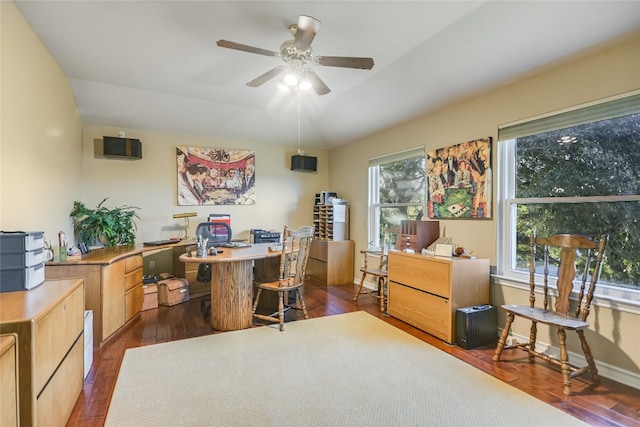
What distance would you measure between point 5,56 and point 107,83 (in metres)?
1.76

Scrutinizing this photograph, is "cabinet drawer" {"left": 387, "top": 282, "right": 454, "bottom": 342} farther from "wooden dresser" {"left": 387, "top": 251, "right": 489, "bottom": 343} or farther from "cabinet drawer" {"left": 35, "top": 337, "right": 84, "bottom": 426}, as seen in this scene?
"cabinet drawer" {"left": 35, "top": 337, "right": 84, "bottom": 426}

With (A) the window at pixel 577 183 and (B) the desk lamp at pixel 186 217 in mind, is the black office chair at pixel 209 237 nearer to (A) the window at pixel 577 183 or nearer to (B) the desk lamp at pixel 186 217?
(B) the desk lamp at pixel 186 217

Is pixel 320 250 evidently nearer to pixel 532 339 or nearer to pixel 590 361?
pixel 532 339

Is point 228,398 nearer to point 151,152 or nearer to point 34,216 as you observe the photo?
point 34,216

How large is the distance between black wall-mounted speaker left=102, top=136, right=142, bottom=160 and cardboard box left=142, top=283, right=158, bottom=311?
6.38 ft

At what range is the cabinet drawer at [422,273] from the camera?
2809 millimetres

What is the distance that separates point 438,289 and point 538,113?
1793mm

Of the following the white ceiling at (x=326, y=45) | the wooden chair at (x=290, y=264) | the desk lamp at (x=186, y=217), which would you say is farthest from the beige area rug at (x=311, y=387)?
the white ceiling at (x=326, y=45)

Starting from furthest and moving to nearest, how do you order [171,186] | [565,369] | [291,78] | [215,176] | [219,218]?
[215,176] → [219,218] → [171,186] → [291,78] → [565,369]

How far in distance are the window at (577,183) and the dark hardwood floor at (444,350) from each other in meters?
0.73

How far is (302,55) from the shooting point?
2467mm

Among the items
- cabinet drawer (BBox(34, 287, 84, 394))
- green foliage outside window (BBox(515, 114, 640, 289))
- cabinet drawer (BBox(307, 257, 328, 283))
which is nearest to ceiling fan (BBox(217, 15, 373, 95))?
green foliage outside window (BBox(515, 114, 640, 289))

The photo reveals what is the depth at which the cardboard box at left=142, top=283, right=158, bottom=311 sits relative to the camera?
3748 mm

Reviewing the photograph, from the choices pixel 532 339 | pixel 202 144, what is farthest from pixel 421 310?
A: pixel 202 144
